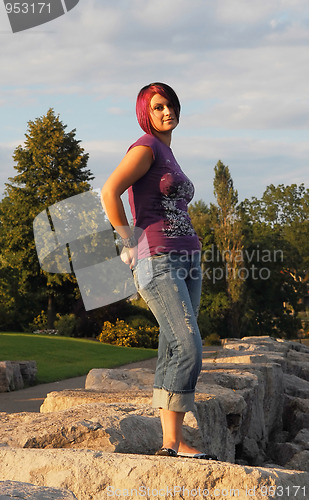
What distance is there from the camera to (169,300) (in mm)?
3406

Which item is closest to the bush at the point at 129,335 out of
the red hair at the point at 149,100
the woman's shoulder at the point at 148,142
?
the red hair at the point at 149,100

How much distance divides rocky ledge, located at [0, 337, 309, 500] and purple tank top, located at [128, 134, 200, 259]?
1.03 metres

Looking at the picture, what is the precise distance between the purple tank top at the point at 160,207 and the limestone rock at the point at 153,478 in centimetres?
114

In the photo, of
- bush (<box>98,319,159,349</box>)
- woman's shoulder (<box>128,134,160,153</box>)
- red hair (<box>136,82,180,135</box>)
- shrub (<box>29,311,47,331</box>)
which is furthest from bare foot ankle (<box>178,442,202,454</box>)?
shrub (<box>29,311,47,331</box>)

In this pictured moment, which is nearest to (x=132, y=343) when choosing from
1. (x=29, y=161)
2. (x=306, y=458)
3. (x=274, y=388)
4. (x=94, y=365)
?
(x=94, y=365)

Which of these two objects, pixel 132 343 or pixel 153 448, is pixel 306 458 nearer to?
pixel 153 448

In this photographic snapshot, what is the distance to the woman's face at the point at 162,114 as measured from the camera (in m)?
3.73

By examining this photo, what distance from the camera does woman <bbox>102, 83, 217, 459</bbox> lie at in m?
3.42

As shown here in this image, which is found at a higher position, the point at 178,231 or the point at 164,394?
the point at 178,231

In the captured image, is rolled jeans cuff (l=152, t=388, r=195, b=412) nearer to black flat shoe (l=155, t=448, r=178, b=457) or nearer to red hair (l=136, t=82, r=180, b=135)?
black flat shoe (l=155, t=448, r=178, b=457)

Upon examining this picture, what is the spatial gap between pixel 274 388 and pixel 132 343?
17083 mm

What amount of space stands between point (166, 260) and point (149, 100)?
3.20 feet

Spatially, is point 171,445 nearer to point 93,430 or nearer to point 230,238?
point 93,430

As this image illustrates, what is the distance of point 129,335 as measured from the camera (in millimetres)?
24375
